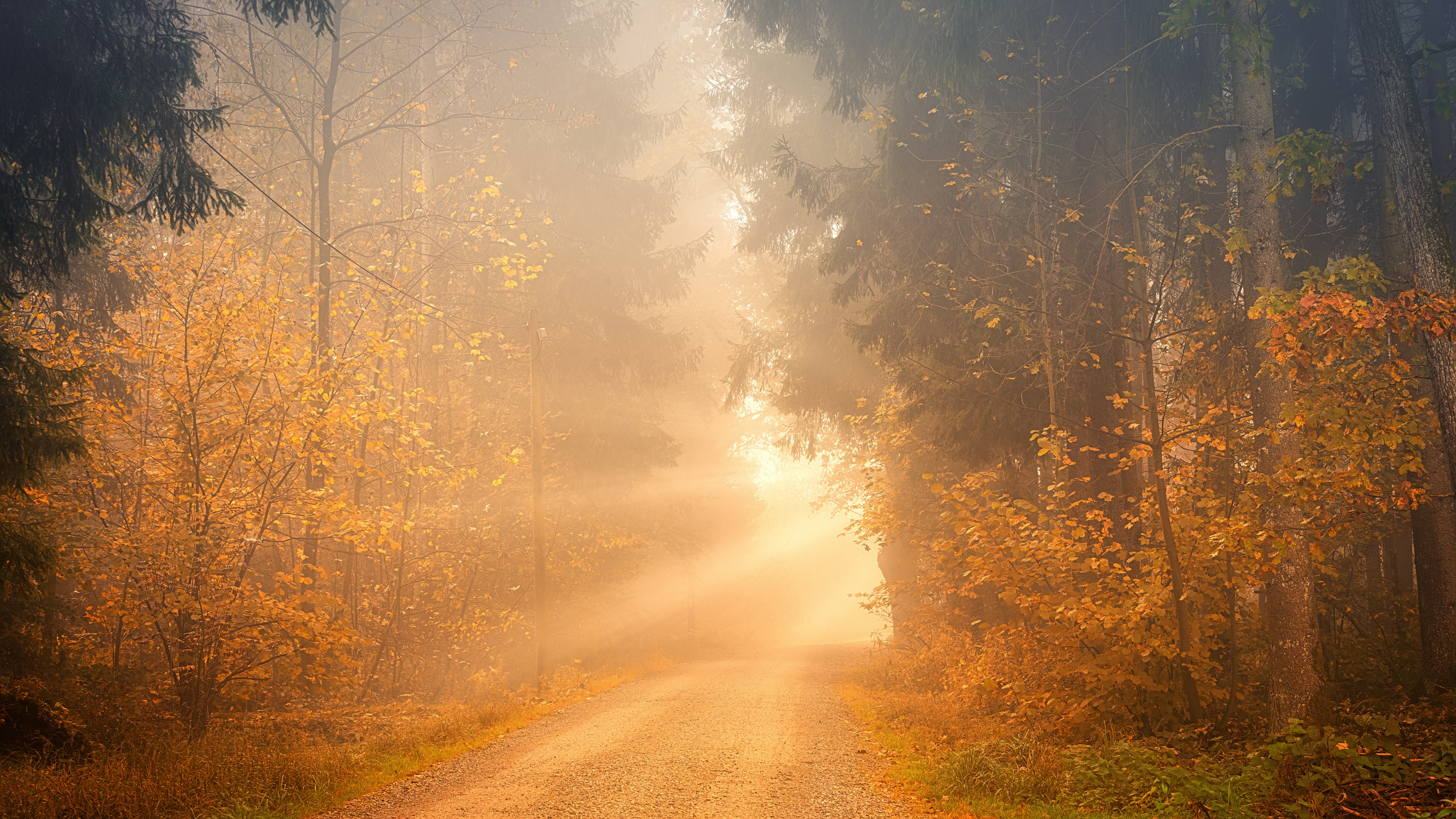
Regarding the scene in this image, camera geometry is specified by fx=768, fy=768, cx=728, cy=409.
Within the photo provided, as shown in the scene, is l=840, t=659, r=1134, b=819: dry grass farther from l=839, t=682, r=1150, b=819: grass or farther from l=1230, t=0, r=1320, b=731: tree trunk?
l=1230, t=0, r=1320, b=731: tree trunk

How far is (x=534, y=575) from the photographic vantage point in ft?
60.1

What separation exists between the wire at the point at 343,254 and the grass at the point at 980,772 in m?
9.03

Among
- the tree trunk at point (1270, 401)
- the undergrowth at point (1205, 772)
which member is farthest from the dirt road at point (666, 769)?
the tree trunk at point (1270, 401)

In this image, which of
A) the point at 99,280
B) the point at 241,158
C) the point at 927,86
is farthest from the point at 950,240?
the point at 241,158

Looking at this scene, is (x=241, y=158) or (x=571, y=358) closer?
(x=241, y=158)

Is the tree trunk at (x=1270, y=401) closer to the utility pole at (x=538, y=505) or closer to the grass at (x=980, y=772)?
the grass at (x=980, y=772)

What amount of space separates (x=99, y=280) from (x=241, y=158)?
732 cm

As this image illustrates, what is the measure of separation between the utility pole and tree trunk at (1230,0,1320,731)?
12661 mm

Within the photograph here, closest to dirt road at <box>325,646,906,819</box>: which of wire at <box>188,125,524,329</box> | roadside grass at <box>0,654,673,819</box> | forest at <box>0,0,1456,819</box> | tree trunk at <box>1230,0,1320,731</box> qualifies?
roadside grass at <box>0,654,673,819</box>

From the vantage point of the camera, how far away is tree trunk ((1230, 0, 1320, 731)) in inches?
278

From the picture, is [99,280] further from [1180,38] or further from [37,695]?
[1180,38]

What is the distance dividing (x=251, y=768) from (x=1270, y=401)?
33.9ft

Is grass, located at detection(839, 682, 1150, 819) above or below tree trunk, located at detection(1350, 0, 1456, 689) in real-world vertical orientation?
below

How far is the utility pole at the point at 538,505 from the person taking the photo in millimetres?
16375
